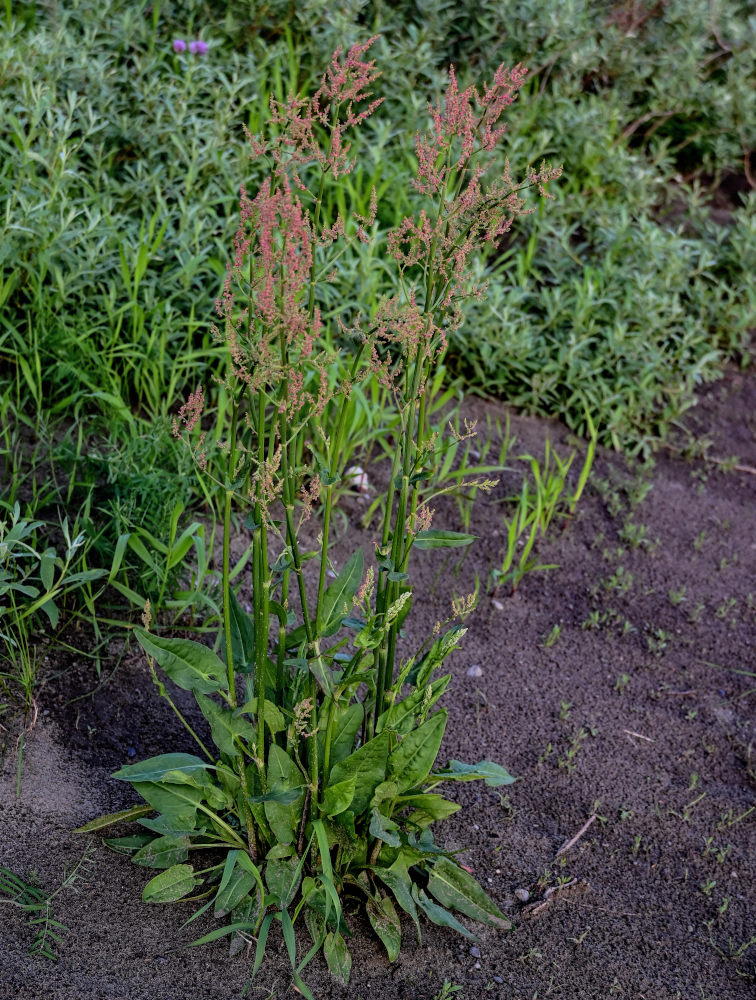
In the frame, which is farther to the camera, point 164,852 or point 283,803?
point 164,852

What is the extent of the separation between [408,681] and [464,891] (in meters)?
0.46

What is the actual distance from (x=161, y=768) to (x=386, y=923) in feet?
1.80

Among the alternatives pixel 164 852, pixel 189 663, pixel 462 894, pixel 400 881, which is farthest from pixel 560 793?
pixel 189 663

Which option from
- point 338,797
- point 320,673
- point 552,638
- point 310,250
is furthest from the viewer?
point 552,638

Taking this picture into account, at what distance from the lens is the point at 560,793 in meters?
2.47

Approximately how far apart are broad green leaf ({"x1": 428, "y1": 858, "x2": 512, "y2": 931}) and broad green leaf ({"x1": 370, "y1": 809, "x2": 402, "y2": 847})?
0.23 metres

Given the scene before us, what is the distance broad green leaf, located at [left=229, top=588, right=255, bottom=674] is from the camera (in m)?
1.96

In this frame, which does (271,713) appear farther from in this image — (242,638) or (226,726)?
(242,638)

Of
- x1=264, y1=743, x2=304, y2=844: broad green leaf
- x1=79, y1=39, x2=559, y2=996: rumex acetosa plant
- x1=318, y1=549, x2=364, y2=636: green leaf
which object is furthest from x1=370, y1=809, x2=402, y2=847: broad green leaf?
x1=318, y1=549, x2=364, y2=636: green leaf

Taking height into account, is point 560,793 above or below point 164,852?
below

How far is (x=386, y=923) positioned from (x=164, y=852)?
47 cm

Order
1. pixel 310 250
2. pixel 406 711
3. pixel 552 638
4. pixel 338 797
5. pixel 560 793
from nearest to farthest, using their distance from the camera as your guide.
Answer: pixel 310 250 → pixel 338 797 → pixel 406 711 → pixel 560 793 → pixel 552 638

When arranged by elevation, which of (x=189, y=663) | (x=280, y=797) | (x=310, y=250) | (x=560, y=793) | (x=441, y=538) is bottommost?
(x=560, y=793)

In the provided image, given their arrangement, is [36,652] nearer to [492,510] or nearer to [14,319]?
[14,319]
